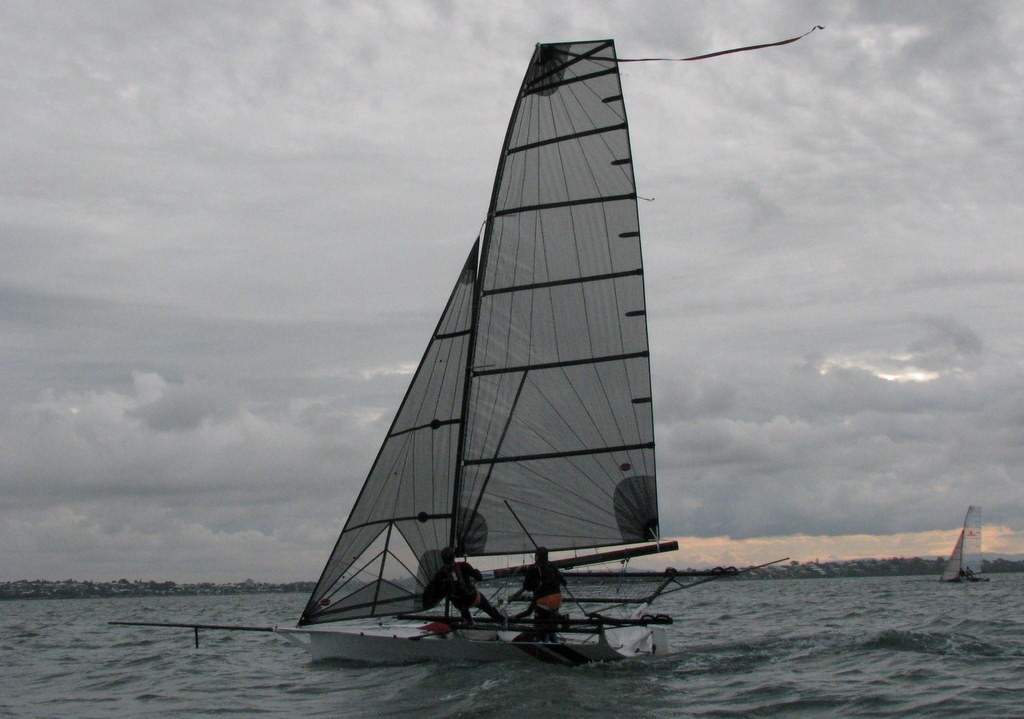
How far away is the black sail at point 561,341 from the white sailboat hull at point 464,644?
4.84 feet

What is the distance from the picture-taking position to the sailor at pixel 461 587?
15820mm

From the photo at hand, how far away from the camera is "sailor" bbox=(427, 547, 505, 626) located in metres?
15.8

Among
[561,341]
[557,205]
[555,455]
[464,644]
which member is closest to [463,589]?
[464,644]

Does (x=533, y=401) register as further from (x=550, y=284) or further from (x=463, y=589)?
(x=463, y=589)

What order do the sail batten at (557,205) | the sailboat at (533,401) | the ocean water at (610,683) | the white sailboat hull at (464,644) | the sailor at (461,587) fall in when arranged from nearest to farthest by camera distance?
the ocean water at (610,683)
the white sailboat hull at (464,644)
the sailor at (461,587)
the sailboat at (533,401)
the sail batten at (557,205)

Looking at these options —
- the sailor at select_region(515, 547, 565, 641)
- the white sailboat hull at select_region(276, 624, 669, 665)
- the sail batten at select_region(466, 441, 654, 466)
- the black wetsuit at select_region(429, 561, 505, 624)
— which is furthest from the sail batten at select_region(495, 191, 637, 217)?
the white sailboat hull at select_region(276, 624, 669, 665)

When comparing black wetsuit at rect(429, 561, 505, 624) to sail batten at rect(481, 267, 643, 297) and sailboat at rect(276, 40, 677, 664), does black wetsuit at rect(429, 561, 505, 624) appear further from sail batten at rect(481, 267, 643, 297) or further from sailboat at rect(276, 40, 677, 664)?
sail batten at rect(481, 267, 643, 297)

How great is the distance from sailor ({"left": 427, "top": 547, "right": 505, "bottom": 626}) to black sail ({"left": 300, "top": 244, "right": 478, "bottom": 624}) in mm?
869

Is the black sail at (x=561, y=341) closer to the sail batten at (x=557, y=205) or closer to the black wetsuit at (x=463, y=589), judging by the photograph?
the sail batten at (x=557, y=205)

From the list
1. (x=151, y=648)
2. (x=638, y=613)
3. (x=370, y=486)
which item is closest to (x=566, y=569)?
(x=638, y=613)

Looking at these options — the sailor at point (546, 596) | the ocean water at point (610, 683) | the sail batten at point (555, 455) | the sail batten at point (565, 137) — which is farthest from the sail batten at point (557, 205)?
the ocean water at point (610, 683)

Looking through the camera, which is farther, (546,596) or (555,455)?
(555,455)

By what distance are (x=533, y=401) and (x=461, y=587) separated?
3152 millimetres

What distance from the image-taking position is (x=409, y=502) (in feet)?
55.9
